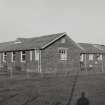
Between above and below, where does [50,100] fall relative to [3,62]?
below

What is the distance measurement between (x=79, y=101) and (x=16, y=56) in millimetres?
19693

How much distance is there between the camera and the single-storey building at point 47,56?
82.3 ft

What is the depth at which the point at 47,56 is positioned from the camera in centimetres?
2548

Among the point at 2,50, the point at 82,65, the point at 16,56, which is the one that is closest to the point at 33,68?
the point at 16,56

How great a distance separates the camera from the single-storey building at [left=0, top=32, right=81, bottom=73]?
2508 cm

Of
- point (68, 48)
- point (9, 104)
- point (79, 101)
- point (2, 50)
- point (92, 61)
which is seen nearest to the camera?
point (9, 104)

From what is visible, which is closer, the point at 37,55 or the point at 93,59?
the point at 37,55

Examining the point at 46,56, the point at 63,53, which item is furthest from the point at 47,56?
the point at 63,53

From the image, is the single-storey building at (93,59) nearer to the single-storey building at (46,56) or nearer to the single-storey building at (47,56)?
the single-storey building at (46,56)

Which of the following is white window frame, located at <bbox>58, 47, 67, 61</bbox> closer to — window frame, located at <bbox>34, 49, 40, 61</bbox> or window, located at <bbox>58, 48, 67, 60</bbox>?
window, located at <bbox>58, 48, 67, 60</bbox>

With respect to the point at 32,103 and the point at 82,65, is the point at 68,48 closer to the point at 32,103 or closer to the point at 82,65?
the point at 82,65

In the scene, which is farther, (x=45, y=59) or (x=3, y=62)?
(x=3, y=62)

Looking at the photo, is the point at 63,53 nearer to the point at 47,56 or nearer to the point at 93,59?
the point at 47,56

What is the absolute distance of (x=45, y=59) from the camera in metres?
25.3
